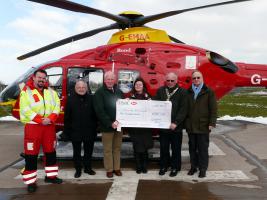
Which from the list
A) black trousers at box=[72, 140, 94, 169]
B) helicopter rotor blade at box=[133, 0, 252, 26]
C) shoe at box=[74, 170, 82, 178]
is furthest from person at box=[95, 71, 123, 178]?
helicopter rotor blade at box=[133, 0, 252, 26]

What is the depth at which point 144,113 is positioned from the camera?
643 centimetres

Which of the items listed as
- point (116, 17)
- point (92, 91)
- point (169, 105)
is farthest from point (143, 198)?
point (116, 17)

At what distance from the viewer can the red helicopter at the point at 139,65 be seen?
7730 millimetres

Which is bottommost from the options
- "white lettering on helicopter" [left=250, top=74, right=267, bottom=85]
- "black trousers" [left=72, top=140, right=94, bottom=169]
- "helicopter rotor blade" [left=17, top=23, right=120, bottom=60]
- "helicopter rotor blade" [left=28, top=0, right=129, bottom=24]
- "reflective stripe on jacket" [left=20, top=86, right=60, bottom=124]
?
"black trousers" [left=72, top=140, right=94, bottom=169]

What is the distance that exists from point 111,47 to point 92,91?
122 centimetres

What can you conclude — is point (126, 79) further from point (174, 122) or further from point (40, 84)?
point (40, 84)

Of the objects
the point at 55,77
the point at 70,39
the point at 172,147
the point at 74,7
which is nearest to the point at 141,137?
the point at 172,147

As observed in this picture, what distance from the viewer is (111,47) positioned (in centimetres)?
818

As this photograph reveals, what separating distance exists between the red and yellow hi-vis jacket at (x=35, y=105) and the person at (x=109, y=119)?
77cm

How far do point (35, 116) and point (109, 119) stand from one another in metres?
1.25

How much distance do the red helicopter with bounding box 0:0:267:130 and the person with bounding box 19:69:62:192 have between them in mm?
2019

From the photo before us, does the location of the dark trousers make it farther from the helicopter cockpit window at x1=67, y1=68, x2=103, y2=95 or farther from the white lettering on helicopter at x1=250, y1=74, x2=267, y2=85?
the white lettering on helicopter at x1=250, y1=74, x2=267, y2=85

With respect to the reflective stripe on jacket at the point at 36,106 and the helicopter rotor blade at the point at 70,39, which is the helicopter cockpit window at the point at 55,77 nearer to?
the helicopter rotor blade at the point at 70,39

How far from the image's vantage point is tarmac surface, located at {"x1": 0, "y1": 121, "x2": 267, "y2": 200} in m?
5.26
